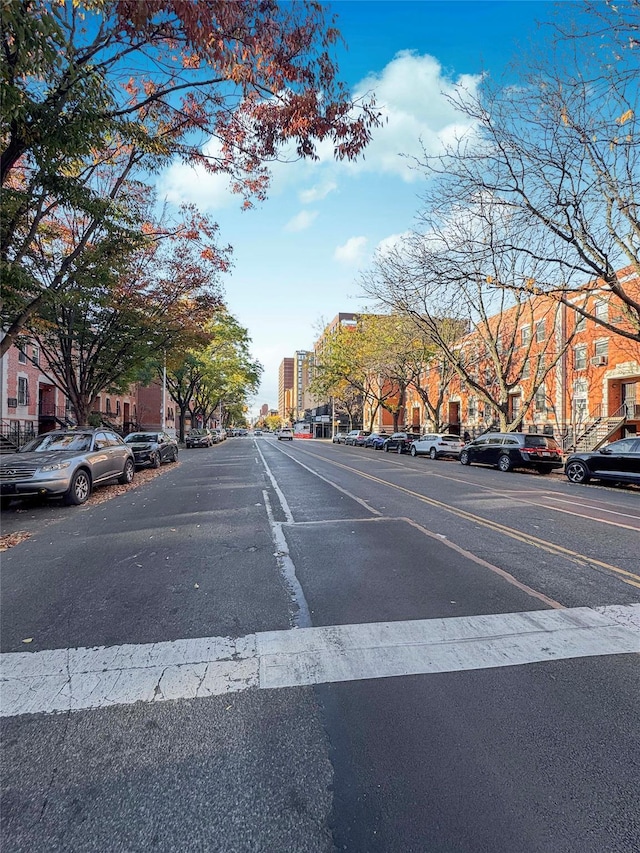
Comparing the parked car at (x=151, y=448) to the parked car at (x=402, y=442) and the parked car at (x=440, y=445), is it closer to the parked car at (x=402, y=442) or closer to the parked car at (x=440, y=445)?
the parked car at (x=440, y=445)

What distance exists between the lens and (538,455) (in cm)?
1895

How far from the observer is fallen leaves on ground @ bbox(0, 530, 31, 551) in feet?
22.5

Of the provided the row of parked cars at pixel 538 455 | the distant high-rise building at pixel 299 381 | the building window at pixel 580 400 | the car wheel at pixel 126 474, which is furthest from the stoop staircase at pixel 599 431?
the distant high-rise building at pixel 299 381

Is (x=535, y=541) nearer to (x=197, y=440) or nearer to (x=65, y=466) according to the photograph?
(x=65, y=466)

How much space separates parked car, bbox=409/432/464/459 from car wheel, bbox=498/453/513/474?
6.23m

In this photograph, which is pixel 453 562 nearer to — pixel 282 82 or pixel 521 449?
pixel 282 82

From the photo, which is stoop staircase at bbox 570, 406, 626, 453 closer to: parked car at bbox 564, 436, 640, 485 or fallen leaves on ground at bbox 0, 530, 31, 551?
parked car at bbox 564, 436, 640, 485

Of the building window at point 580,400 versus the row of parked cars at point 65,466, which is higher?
the building window at point 580,400

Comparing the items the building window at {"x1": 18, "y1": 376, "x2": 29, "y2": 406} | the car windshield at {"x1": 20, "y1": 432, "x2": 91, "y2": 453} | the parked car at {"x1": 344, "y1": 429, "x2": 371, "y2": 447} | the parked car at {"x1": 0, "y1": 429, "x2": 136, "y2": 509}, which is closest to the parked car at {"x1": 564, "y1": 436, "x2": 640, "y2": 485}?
the parked car at {"x1": 0, "y1": 429, "x2": 136, "y2": 509}

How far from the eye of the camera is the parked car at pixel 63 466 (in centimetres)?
946

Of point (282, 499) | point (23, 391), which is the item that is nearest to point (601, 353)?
point (282, 499)

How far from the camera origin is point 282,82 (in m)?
6.70

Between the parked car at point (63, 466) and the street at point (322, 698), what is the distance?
3.50 metres

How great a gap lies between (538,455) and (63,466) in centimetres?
1677
